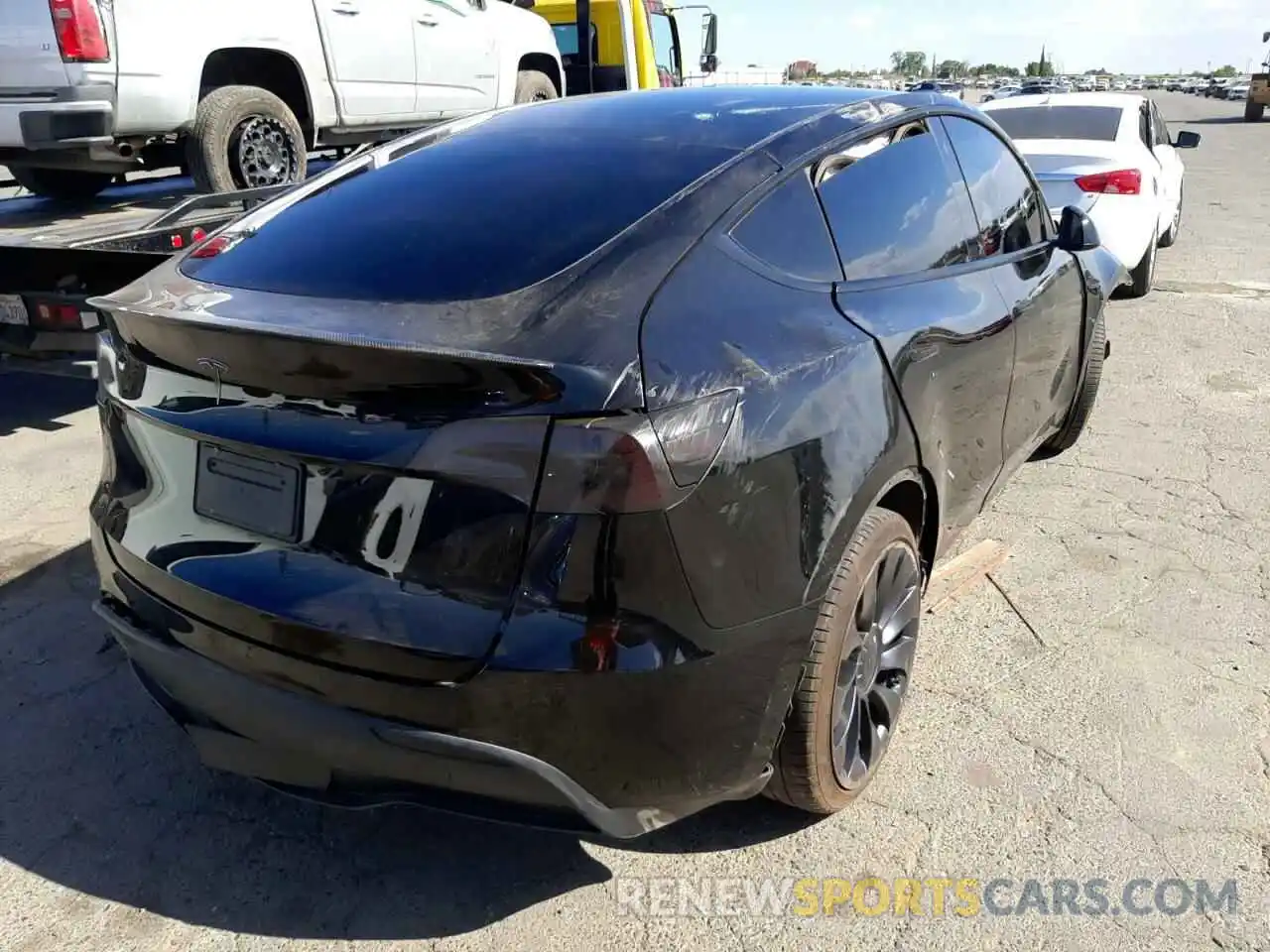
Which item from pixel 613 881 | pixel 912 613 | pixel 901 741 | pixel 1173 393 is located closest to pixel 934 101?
pixel 912 613

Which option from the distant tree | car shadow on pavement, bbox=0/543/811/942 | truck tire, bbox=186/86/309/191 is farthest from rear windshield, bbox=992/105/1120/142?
the distant tree

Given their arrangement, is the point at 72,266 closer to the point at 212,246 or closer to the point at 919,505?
the point at 212,246

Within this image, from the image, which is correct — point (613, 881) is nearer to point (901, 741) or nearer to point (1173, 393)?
point (901, 741)

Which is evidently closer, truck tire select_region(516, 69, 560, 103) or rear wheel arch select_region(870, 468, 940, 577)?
rear wheel arch select_region(870, 468, 940, 577)

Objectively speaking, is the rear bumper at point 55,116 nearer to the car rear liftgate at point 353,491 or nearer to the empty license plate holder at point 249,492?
the car rear liftgate at point 353,491

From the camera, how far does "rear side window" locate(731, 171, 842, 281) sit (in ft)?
7.98

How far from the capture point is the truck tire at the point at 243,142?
6.33 metres

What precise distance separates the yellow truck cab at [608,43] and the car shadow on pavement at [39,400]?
21.4ft

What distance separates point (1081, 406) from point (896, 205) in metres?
2.26

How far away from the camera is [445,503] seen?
194cm

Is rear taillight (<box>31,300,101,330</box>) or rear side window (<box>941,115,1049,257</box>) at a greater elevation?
rear side window (<box>941,115,1049,257</box>)

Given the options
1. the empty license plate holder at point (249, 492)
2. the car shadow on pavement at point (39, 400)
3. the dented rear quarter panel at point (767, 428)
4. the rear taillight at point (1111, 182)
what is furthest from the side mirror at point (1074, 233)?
the car shadow on pavement at point (39, 400)

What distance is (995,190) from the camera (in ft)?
12.1

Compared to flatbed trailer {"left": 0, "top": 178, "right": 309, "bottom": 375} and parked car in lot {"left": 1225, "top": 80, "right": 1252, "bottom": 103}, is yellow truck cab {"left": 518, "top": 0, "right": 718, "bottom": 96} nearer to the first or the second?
flatbed trailer {"left": 0, "top": 178, "right": 309, "bottom": 375}
